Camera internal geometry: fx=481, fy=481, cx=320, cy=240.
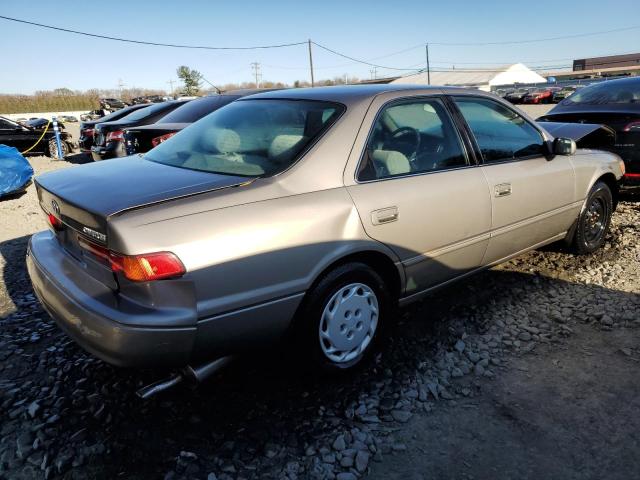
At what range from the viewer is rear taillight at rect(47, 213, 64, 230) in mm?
2604

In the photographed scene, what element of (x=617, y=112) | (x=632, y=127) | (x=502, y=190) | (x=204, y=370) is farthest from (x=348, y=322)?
(x=617, y=112)

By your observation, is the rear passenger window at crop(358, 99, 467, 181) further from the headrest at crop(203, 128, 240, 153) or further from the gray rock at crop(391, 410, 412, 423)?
the gray rock at crop(391, 410, 412, 423)

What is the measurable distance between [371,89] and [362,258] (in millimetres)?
1101

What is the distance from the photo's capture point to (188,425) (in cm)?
241

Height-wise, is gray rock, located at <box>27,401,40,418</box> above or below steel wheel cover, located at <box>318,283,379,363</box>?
below

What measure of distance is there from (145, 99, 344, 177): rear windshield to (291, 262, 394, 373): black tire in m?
0.64

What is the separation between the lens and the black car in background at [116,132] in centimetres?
894

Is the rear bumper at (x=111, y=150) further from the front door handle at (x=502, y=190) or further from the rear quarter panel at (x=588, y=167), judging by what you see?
the rear quarter panel at (x=588, y=167)

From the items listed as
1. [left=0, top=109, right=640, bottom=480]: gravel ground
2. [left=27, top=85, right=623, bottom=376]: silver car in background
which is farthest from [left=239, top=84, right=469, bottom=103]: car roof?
[left=0, top=109, right=640, bottom=480]: gravel ground

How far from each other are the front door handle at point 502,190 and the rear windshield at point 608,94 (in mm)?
3975

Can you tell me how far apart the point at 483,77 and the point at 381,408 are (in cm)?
8158

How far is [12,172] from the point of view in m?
7.78

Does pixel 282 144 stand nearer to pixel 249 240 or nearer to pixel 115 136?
pixel 249 240

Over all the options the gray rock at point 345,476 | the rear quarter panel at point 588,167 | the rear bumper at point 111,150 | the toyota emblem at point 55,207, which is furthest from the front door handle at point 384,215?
the rear bumper at point 111,150
